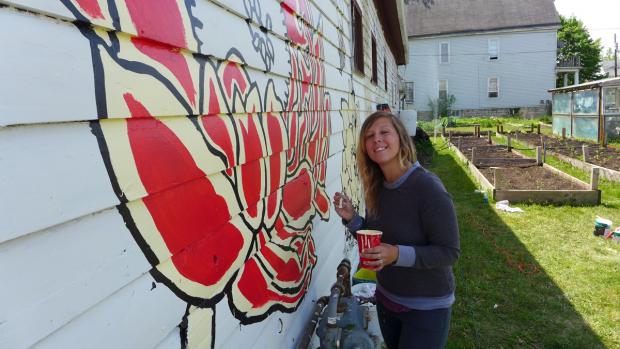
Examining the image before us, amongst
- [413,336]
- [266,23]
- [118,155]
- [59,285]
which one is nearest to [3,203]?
[59,285]

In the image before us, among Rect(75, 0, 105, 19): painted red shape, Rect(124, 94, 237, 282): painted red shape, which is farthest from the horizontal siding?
Rect(75, 0, 105, 19): painted red shape

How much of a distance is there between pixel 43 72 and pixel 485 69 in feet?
131

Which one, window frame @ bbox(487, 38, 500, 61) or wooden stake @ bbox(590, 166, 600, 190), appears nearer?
wooden stake @ bbox(590, 166, 600, 190)

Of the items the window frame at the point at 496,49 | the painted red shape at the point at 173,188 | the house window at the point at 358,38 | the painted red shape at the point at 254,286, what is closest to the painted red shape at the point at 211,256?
the painted red shape at the point at 173,188

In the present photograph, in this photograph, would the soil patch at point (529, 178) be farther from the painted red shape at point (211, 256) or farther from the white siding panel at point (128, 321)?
the white siding panel at point (128, 321)

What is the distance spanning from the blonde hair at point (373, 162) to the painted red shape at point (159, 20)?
4.49ft

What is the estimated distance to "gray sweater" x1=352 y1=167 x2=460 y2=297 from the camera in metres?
2.17

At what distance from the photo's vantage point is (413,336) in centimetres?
234

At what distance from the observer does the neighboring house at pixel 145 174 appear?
837 mm

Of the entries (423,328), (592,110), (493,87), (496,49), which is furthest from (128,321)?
(496,49)

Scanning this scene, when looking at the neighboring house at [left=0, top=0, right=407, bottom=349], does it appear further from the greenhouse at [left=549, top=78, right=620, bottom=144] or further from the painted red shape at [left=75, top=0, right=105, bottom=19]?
the greenhouse at [left=549, top=78, right=620, bottom=144]

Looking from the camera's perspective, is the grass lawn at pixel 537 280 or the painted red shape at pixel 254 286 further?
the grass lawn at pixel 537 280

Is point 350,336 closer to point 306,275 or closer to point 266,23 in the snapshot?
point 306,275

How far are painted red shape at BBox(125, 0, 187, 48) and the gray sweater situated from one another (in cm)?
137
